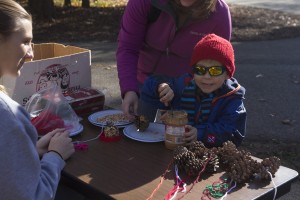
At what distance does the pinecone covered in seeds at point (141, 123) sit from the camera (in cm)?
233

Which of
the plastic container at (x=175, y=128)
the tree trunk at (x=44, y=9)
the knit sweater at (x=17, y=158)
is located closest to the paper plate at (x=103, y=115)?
the plastic container at (x=175, y=128)

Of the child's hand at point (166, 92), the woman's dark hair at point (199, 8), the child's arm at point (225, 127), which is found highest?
the woman's dark hair at point (199, 8)

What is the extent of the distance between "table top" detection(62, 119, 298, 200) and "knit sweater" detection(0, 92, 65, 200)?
30cm

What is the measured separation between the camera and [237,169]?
1.84 m

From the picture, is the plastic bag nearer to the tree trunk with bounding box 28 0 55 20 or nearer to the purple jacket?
the purple jacket

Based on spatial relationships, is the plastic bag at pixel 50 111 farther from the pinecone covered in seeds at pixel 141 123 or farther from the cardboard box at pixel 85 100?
the pinecone covered in seeds at pixel 141 123

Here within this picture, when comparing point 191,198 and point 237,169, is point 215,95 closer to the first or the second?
point 237,169

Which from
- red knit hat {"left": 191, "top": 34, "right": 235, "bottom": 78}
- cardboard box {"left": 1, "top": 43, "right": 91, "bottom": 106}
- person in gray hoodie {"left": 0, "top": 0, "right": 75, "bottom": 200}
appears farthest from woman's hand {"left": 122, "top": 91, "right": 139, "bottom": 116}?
person in gray hoodie {"left": 0, "top": 0, "right": 75, "bottom": 200}

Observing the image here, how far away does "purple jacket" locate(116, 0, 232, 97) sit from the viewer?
259cm

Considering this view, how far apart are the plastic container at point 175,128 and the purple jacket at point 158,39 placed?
1.94ft

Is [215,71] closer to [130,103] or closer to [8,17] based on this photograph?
[130,103]

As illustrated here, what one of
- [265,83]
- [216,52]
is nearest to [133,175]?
[216,52]

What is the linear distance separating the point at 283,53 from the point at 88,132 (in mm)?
6879

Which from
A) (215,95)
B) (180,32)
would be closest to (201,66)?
(215,95)
